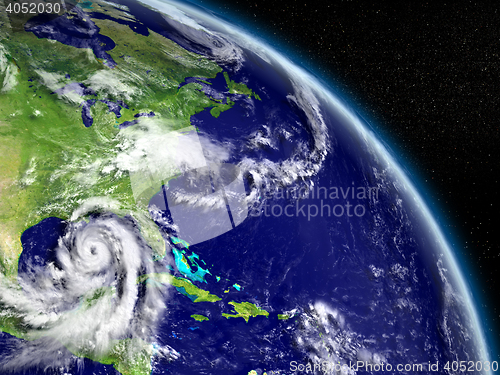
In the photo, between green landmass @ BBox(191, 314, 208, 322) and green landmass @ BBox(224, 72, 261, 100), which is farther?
green landmass @ BBox(224, 72, 261, 100)

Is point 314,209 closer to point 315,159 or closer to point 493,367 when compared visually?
point 315,159

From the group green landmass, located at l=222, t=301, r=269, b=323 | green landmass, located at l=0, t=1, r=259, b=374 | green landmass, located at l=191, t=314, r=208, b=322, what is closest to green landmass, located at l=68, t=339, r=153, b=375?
green landmass, located at l=0, t=1, r=259, b=374

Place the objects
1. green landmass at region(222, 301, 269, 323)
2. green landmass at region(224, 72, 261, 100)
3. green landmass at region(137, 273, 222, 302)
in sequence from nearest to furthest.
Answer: green landmass at region(137, 273, 222, 302) < green landmass at region(222, 301, 269, 323) < green landmass at region(224, 72, 261, 100)

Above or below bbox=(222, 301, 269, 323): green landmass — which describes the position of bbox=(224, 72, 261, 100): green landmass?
above
